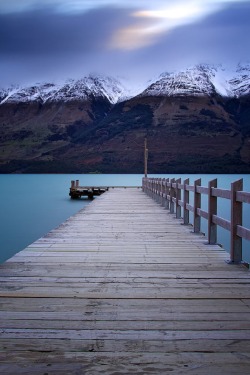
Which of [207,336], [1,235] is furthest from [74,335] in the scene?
[1,235]

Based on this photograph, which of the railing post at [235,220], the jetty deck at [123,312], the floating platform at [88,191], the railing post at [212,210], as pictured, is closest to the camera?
the jetty deck at [123,312]

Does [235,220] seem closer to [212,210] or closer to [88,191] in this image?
[212,210]

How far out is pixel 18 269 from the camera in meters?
5.36

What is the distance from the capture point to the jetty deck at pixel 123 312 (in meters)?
2.79

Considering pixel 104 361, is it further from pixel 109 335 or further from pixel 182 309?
pixel 182 309

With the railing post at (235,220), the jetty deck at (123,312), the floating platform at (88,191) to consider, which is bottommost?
the floating platform at (88,191)

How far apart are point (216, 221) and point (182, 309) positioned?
342cm

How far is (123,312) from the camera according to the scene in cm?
371

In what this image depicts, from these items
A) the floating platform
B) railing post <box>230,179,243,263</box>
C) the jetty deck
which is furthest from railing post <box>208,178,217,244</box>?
the floating platform

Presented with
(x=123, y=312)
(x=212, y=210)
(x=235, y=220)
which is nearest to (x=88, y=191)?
(x=212, y=210)

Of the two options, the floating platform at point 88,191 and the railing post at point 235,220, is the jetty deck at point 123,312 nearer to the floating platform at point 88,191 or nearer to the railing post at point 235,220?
the railing post at point 235,220

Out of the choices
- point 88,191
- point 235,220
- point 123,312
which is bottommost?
point 88,191

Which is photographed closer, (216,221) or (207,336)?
(207,336)

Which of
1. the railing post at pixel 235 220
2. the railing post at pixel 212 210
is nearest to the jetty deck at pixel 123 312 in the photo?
the railing post at pixel 235 220
